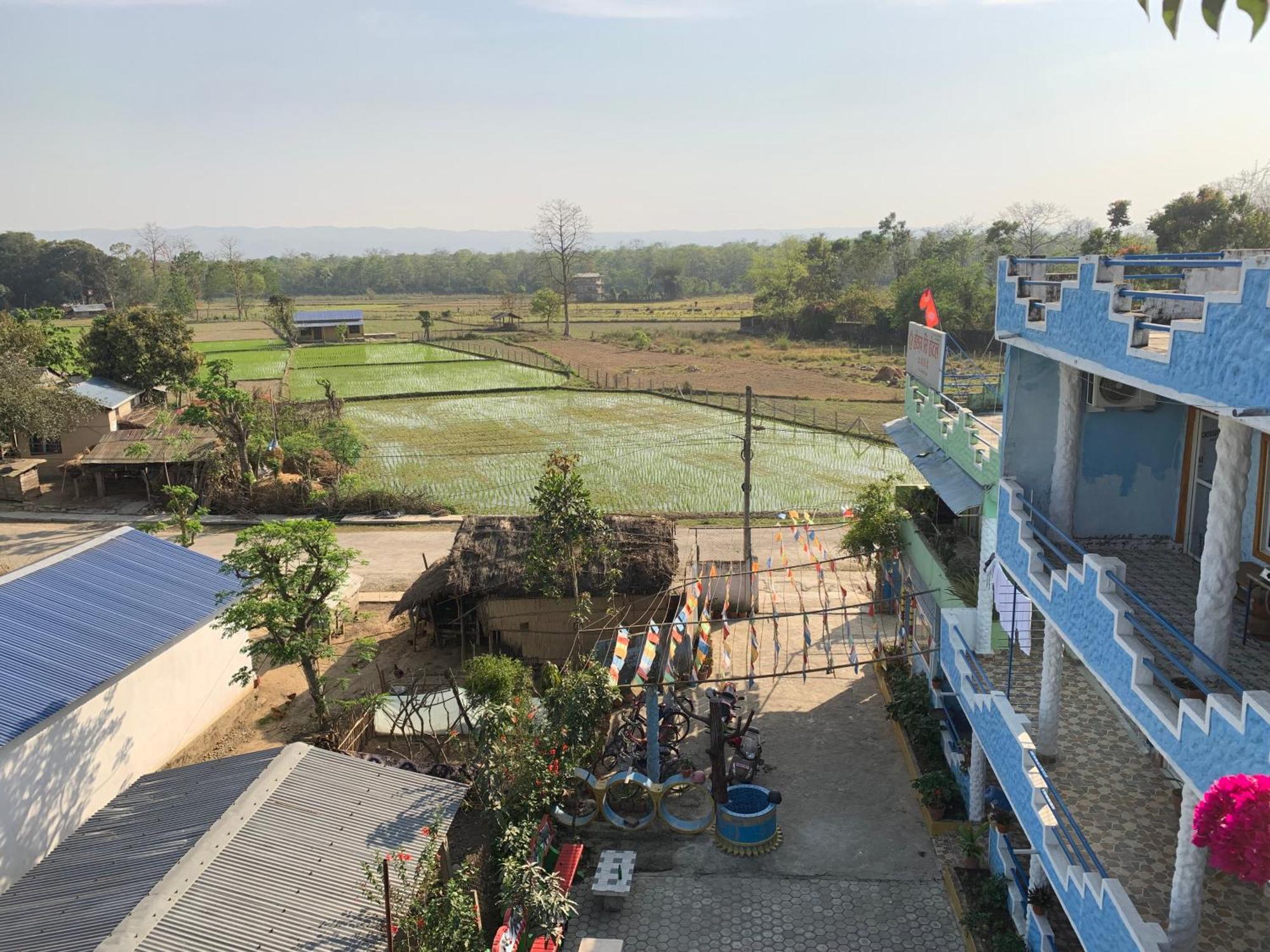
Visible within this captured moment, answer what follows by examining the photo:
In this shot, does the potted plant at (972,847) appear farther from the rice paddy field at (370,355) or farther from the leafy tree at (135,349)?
the rice paddy field at (370,355)

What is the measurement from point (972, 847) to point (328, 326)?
6258cm

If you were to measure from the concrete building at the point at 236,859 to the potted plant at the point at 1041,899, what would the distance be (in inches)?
221

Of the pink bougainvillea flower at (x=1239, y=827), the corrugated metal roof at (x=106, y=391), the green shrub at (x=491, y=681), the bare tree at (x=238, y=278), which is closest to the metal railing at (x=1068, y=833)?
the pink bougainvillea flower at (x=1239, y=827)

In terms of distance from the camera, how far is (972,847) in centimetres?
1042

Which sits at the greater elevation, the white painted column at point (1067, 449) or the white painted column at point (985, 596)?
the white painted column at point (1067, 449)

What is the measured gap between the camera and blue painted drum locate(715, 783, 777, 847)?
36.7ft

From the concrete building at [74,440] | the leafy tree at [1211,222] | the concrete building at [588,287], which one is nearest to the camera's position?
the concrete building at [74,440]

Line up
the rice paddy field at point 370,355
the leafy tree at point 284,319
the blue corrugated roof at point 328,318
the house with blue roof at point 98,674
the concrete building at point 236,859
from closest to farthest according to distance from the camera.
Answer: the concrete building at point 236,859 < the house with blue roof at point 98,674 < the rice paddy field at point 370,355 < the leafy tree at point 284,319 < the blue corrugated roof at point 328,318

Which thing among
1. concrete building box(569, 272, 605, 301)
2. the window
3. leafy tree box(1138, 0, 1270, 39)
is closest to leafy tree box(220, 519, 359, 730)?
the window

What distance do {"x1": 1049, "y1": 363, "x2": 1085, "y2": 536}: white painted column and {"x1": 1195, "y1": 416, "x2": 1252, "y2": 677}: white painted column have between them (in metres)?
2.53

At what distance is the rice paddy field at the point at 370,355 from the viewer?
53188 mm

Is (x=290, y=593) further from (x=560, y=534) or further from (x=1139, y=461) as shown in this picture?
(x=1139, y=461)

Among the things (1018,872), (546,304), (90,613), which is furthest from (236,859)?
(546,304)

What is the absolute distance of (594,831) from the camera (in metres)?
11.9
